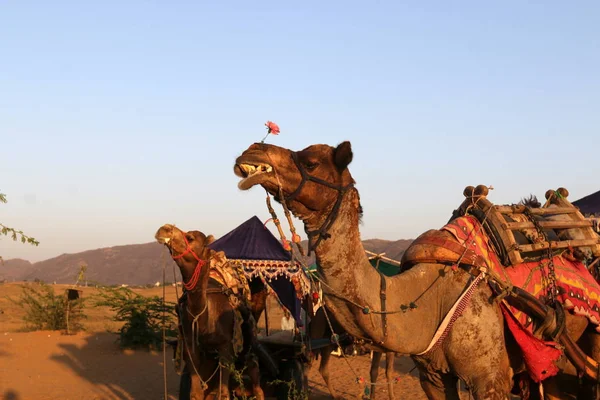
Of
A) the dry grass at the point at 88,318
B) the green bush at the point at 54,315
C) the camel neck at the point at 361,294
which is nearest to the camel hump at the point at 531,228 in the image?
the camel neck at the point at 361,294

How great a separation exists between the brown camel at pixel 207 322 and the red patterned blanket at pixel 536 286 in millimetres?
4081

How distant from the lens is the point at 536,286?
5.52 metres

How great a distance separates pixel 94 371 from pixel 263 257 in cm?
612

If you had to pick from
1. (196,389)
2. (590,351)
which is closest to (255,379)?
(196,389)

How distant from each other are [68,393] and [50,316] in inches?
312

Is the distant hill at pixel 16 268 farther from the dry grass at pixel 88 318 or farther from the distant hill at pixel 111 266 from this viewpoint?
the dry grass at pixel 88 318

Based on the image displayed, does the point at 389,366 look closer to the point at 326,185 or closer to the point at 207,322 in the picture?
the point at 207,322

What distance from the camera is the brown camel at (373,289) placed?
13.1 ft

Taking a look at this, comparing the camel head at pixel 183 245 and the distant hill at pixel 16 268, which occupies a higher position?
the distant hill at pixel 16 268

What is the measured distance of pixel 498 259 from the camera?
17.2 ft

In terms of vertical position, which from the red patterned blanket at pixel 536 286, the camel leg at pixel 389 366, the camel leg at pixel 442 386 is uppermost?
the red patterned blanket at pixel 536 286

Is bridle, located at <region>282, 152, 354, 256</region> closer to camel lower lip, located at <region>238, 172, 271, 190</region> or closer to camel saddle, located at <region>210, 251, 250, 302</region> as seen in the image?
camel lower lip, located at <region>238, 172, 271, 190</region>

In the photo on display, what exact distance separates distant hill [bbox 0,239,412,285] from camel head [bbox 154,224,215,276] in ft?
209

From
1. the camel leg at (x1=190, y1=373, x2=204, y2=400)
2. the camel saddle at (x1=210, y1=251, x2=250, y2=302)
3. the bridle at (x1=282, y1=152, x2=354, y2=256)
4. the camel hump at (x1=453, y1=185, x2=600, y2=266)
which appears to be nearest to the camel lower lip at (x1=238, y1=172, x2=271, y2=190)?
the bridle at (x1=282, y1=152, x2=354, y2=256)
